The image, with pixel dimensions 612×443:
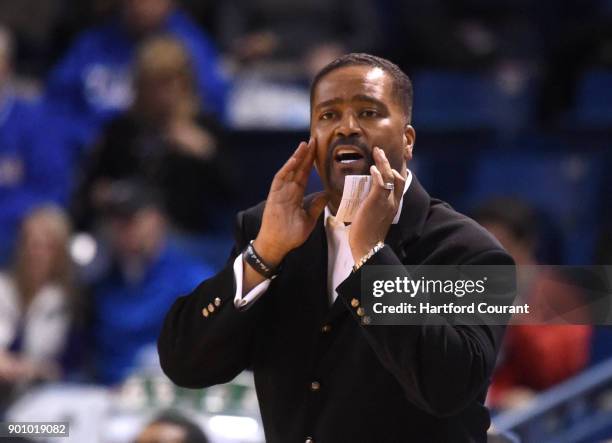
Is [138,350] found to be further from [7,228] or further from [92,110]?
[92,110]

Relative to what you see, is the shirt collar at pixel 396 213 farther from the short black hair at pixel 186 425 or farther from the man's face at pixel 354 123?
the short black hair at pixel 186 425

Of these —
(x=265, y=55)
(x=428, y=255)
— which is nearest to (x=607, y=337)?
(x=428, y=255)

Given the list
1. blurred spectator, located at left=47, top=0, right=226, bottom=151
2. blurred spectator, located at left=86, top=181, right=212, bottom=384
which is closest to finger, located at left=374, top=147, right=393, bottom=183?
blurred spectator, located at left=86, top=181, right=212, bottom=384

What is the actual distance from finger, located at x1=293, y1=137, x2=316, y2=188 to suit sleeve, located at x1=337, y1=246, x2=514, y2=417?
19 cm

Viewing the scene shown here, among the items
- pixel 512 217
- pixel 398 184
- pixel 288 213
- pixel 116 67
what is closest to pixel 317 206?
pixel 288 213

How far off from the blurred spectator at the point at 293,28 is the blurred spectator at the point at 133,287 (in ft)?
5.27

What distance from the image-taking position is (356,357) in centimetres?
181

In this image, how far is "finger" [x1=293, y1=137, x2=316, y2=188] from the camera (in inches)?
71.8

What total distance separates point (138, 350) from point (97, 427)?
111 centimetres

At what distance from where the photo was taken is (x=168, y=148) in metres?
4.69

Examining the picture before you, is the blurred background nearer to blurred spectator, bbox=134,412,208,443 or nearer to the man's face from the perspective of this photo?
blurred spectator, bbox=134,412,208,443

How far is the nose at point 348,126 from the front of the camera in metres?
1.77

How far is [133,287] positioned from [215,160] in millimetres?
664

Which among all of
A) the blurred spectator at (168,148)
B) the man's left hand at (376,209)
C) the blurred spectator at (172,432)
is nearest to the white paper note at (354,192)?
the man's left hand at (376,209)
